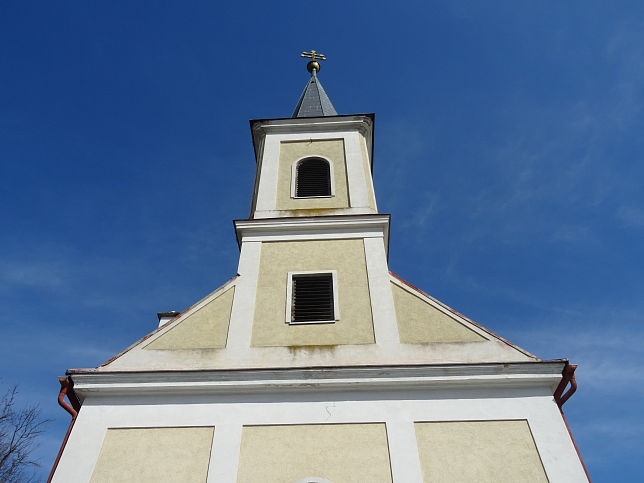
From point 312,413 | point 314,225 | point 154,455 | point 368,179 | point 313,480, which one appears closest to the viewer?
point 313,480

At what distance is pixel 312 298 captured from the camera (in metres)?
10.4

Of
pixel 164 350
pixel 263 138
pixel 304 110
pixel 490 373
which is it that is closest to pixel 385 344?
pixel 490 373

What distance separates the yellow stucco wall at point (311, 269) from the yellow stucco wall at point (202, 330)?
23.6 inches

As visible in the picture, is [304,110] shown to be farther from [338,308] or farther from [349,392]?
[349,392]

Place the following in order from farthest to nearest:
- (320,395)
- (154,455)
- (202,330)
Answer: (202,330) < (320,395) < (154,455)

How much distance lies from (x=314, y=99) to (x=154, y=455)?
14.4m

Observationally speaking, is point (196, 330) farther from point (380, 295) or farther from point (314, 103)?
point (314, 103)

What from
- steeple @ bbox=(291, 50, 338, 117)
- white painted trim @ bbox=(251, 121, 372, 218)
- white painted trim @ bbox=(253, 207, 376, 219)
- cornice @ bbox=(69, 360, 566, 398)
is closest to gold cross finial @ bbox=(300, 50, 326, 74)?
steeple @ bbox=(291, 50, 338, 117)

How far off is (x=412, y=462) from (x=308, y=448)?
1.53 m

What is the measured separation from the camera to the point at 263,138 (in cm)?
1545

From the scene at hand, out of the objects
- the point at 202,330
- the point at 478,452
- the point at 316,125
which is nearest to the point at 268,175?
the point at 316,125

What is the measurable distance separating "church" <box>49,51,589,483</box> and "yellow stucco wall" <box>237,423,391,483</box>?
0.02 metres

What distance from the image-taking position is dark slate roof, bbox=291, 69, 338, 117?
18.2 m

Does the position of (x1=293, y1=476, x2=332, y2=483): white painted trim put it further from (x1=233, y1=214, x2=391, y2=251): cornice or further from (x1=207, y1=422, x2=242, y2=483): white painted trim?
(x1=233, y1=214, x2=391, y2=251): cornice
